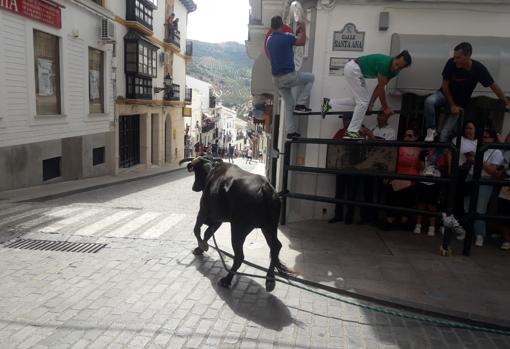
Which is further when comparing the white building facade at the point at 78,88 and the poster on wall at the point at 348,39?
the white building facade at the point at 78,88

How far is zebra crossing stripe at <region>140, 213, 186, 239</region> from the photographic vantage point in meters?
6.36

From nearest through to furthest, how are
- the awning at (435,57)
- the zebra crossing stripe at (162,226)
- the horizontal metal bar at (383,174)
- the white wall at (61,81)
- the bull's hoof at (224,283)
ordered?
the bull's hoof at (224,283) → the horizontal metal bar at (383,174) → the awning at (435,57) → the zebra crossing stripe at (162,226) → the white wall at (61,81)

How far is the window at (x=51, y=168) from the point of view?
1301 cm

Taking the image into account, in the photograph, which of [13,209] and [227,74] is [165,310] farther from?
[227,74]

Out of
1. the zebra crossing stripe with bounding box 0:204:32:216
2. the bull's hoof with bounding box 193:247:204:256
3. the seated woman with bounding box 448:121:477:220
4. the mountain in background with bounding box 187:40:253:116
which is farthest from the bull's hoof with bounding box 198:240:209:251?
the mountain in background with bounding box 187:40:253:116

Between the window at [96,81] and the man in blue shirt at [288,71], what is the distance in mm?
12335

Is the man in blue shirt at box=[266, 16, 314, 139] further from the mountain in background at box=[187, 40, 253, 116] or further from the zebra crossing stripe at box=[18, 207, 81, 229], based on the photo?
the mountain in background at box=[187, 40, 253, 116]

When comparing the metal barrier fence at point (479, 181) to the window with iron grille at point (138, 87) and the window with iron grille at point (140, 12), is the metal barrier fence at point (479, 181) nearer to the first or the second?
the window with iron grille at point (138, 87)

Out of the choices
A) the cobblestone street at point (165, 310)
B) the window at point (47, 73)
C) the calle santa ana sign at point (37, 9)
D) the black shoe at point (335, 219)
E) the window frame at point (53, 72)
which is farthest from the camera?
the window at point (47, 73)

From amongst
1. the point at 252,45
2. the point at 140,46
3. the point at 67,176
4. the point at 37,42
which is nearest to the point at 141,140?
the point at 140,46

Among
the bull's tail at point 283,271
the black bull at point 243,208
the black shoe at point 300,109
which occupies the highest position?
the black shoe at point 300,109

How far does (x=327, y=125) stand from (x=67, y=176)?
10.9 m

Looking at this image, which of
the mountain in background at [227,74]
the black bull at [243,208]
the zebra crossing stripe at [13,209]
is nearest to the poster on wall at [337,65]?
the black bull at [243,208]

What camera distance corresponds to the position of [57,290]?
14.1ft
